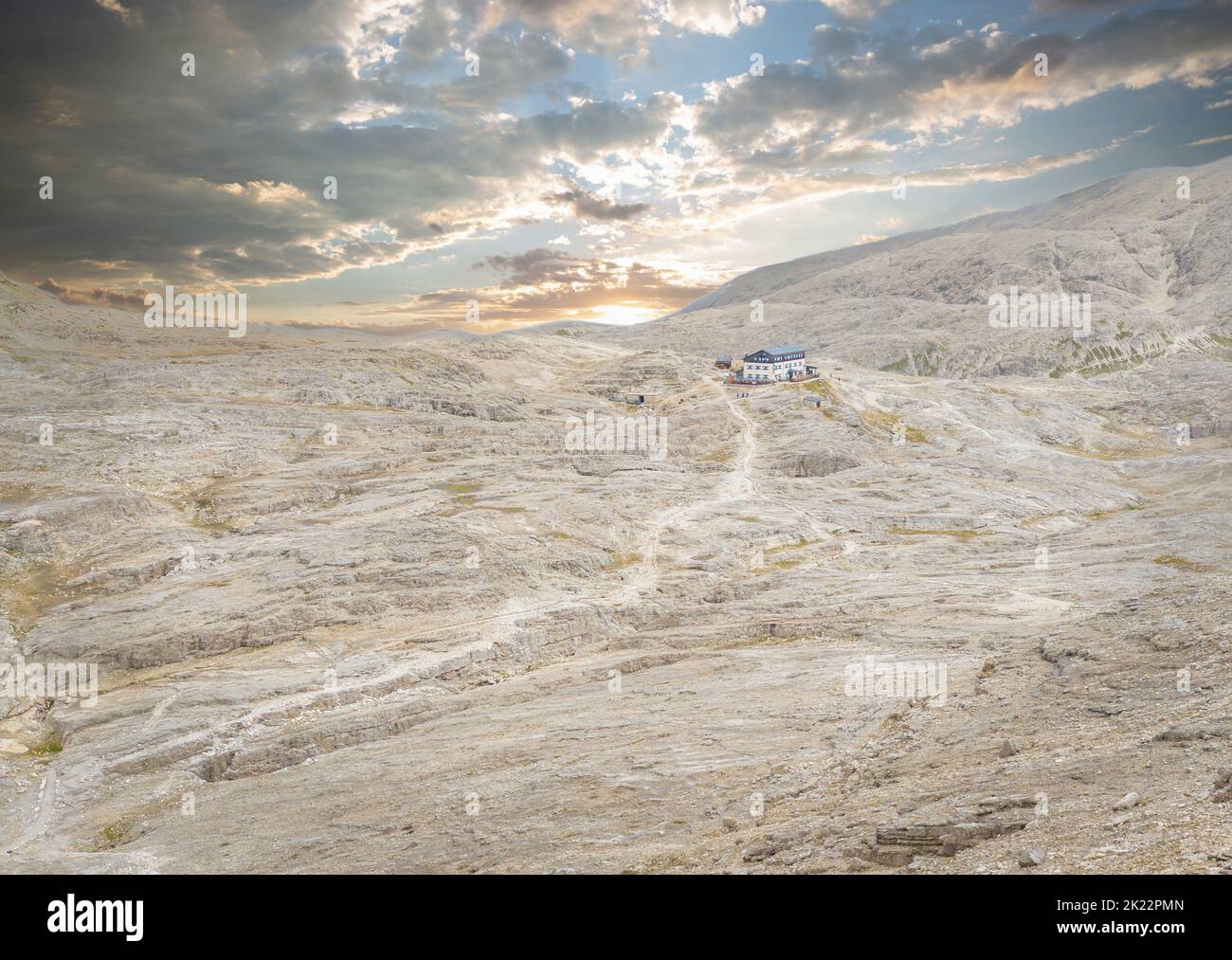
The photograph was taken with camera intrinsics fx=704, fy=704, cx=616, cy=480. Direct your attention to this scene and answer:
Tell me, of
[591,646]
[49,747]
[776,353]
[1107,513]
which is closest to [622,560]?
[591,646]

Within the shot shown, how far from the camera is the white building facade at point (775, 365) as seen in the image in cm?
19138

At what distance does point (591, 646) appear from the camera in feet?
226

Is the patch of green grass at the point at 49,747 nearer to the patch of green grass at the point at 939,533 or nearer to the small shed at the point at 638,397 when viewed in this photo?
the patch of green grass at the point at 939,533

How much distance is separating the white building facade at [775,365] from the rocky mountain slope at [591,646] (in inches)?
1925

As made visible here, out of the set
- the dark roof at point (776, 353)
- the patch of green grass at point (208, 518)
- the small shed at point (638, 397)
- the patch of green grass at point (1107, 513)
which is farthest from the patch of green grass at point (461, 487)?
the dark roof at point (776, 353)

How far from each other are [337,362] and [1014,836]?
179 meters

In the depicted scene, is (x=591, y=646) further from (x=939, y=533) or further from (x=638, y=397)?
(x=638, y=397)

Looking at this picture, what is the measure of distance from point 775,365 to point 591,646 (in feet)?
456

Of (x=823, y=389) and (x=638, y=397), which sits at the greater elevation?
(x=638, y=397)

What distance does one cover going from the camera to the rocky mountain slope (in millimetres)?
30609

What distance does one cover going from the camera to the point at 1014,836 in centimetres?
2327

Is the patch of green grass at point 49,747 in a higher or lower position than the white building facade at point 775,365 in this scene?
lower

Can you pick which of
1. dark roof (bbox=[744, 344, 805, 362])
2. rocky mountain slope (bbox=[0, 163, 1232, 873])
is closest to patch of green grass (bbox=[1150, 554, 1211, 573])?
rocky mountain slope (bbox=[0, 163, 1232, 873])
